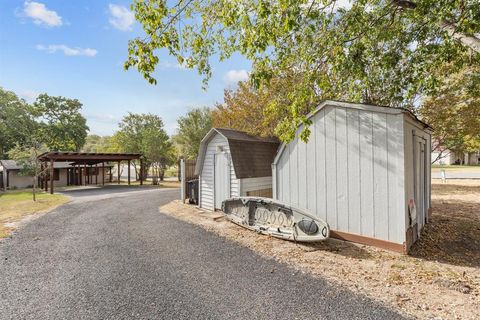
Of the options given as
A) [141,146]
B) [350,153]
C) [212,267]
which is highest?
[141,146]

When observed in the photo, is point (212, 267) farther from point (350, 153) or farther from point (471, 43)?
point (471, 43)

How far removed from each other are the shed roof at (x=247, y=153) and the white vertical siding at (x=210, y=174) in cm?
21

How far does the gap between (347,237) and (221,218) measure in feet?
15.1

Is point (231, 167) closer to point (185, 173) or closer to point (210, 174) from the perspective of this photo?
point (210, 174)

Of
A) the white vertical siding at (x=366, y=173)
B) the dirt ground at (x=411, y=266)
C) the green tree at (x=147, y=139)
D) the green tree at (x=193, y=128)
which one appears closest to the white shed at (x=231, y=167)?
the dirt ground at (x=411, y=266)

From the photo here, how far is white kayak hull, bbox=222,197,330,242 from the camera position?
5977mm

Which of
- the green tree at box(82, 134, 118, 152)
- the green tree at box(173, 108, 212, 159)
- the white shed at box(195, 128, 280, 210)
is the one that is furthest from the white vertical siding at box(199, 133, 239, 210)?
the green tree at box(82, 134, 118, 152)

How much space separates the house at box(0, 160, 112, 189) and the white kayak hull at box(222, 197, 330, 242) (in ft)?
78.8

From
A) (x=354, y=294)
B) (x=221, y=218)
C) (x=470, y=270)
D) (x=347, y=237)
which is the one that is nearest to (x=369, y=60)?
(x=347, y=237)

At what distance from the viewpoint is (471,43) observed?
5.13 metres

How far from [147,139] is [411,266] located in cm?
2766

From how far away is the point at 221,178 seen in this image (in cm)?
993

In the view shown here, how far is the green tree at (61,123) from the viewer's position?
33.1 meters

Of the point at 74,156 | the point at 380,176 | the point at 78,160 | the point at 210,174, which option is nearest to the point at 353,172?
the point at 380,176
